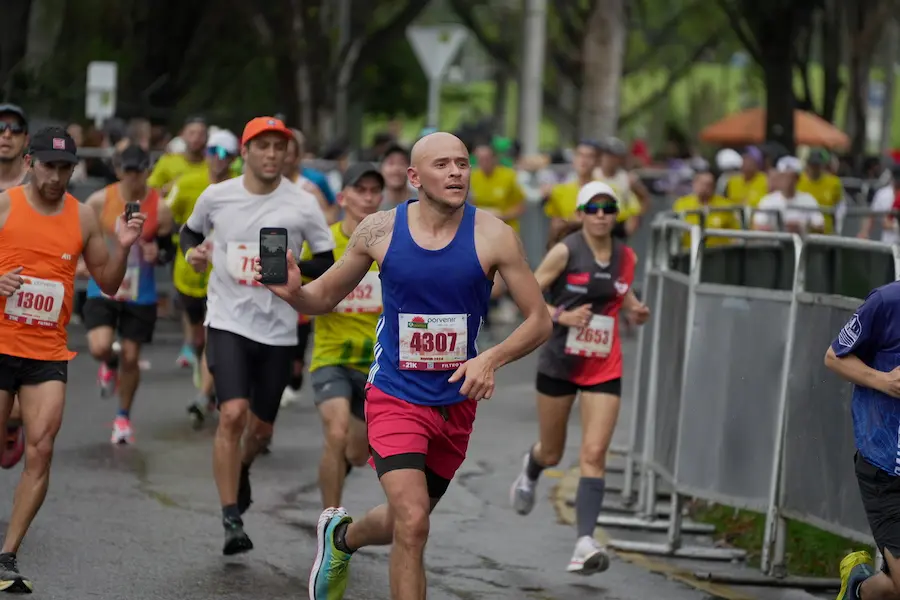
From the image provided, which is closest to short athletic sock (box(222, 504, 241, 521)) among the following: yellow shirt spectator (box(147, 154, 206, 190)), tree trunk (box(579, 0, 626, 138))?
yellow shirt spectator (box(147, 154, 206, 190))

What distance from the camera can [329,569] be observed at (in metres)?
7.95

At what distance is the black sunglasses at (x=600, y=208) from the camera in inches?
399

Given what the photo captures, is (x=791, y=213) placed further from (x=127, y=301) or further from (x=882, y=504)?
(x=882, y=504)

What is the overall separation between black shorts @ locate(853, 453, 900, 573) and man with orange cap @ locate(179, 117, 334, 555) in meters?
2.96

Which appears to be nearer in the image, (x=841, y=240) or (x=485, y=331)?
(x=841, y=240)

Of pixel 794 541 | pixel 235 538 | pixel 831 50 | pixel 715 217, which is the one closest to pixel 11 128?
pixel 235 538

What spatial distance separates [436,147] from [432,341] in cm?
Answer: 71

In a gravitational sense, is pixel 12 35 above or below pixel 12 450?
above

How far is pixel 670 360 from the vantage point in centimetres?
1060

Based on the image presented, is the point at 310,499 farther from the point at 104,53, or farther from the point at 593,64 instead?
the point at 104,53

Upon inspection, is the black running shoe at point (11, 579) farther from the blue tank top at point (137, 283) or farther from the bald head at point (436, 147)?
the blue tank top at point (137, 283)

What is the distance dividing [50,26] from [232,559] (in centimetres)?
2156

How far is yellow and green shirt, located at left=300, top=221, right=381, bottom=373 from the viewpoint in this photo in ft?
32.1

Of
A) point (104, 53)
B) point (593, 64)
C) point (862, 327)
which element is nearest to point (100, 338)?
point (862, 327)
